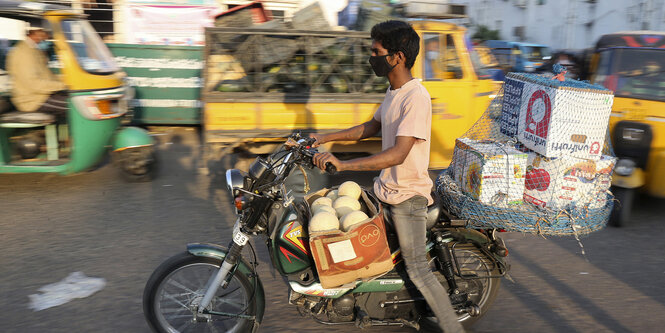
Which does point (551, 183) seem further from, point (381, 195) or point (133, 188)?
point (133, 188)

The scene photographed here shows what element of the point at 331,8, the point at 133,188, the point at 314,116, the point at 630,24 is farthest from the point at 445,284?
the point at 630,24

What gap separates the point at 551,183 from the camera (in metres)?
3.68

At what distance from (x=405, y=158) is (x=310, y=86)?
381cm

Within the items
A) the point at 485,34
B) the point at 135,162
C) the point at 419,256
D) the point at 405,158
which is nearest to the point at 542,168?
the point at 419,256

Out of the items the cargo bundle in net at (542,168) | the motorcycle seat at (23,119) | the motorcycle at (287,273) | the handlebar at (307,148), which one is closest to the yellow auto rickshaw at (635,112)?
the cargo bundle in net at (542,168)

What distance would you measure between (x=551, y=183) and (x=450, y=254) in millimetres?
903

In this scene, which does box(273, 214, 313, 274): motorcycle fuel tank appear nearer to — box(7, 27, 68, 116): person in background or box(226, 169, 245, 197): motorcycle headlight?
box(226, 169, 245, 197): motorcycle headlight

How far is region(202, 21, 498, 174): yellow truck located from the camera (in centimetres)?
623

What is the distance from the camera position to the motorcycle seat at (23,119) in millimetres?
6266

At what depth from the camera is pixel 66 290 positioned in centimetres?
414

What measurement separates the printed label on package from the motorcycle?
981 mm

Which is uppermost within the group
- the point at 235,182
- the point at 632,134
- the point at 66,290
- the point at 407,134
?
the point at 407,134

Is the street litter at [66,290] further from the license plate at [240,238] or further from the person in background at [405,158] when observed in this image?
the person in background at [405,158]

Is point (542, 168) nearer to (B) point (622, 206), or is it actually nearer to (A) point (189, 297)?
(A) point (189, 297)
